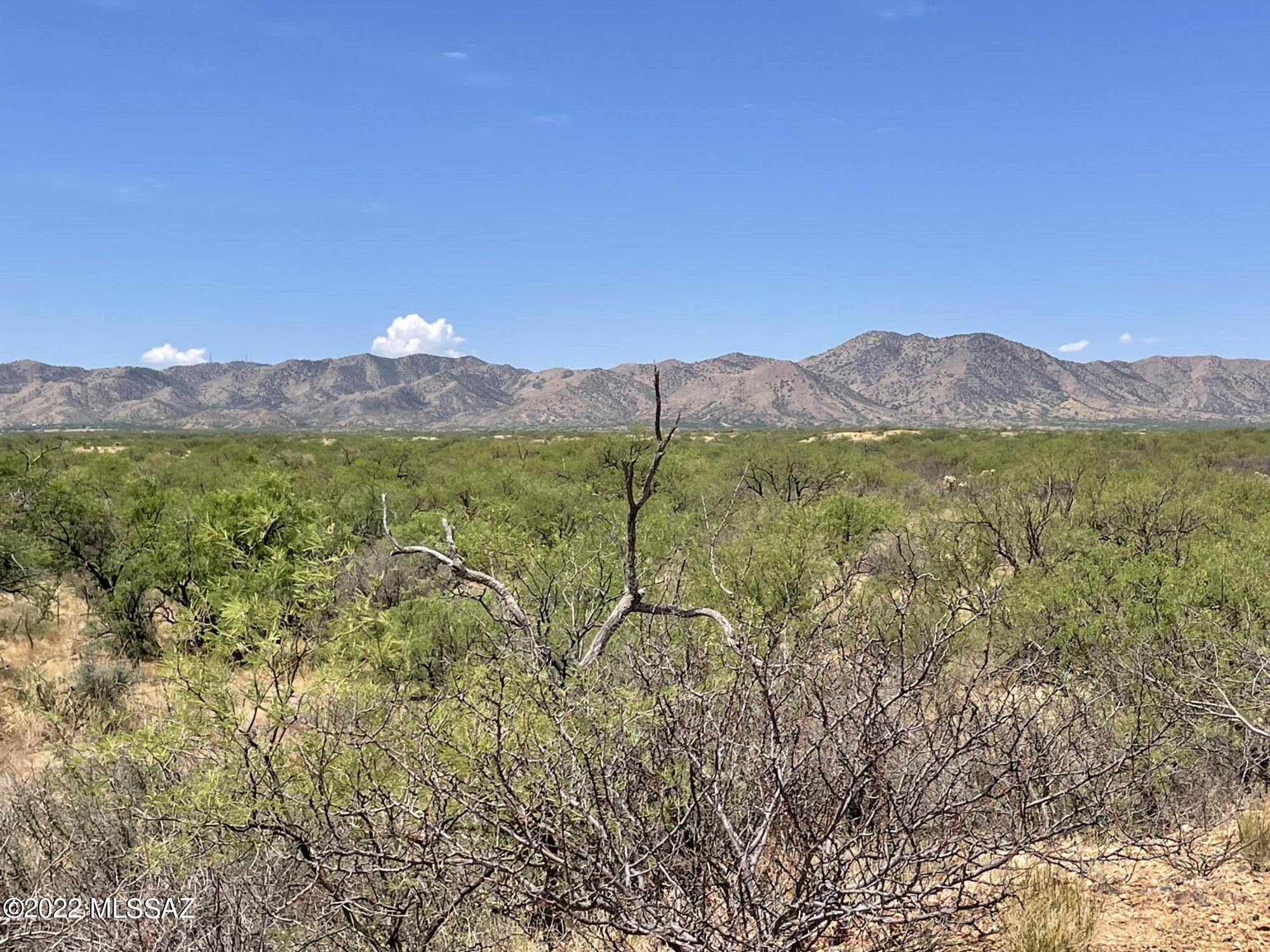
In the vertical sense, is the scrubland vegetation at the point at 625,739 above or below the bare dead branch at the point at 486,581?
below

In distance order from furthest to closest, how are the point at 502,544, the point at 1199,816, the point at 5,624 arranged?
the point at 5,624
the point at 502,544
the point at 1199,816

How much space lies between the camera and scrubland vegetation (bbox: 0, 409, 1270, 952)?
335 centimetres

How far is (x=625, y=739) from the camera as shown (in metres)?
4.28

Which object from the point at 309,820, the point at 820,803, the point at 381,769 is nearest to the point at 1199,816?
the point at 820,803

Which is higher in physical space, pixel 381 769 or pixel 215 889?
pixel 381 769

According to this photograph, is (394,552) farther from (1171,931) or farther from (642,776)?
(1171,931)

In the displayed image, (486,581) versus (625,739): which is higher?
(486,581)

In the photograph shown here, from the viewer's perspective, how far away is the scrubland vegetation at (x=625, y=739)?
11.0 feet

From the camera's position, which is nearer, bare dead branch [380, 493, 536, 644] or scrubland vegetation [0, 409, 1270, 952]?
scrubland vegetation [0, 409, 1270, 952]

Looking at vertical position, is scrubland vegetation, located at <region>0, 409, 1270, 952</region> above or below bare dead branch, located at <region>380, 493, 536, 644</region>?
below

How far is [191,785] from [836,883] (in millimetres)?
4361

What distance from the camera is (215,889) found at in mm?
4312

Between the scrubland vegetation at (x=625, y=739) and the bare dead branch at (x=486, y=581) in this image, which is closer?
the scrubland vegetation at (x=625, y=739)

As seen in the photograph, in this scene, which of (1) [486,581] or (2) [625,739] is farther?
(1) [486,581]
